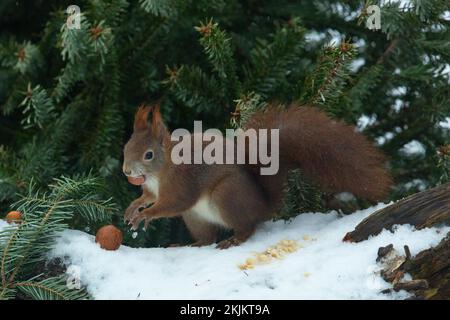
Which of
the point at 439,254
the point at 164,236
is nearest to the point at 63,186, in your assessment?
the point at 164,236

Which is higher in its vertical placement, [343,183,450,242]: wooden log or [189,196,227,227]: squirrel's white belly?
[343,183,450,242]: wooden log

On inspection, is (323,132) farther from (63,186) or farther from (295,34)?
(63,186)

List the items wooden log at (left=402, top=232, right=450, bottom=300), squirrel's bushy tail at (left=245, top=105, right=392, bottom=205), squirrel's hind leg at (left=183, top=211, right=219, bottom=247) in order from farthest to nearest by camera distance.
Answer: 1. squirrel's hind leg at (left=183, top=211, right=219, bottom=247)
2. squirrel's bushy tail at (left=245, top=105, right=392, bottom=205)
3. wooden log at (left=402, top=232, right=450, bottom=300)

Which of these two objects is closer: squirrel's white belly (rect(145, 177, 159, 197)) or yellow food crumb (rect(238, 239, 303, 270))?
yellow food crumb (rect(238, 239, 303, 270))

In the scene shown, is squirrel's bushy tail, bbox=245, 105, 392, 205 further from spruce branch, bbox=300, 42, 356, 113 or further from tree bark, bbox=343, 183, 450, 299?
tree bark, bbox=343, 183, 450, 299

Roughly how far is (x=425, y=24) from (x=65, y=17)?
776 mm

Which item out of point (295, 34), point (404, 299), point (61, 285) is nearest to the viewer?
point (404, 299)

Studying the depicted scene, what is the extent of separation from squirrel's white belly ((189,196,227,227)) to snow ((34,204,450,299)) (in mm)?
82

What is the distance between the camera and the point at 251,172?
1419 millimetres

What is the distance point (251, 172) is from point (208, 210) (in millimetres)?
113

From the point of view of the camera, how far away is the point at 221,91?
154cm

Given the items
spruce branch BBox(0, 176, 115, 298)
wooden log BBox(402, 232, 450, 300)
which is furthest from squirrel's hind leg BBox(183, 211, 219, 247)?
wooden log BBox(402, 232, 450, 300)

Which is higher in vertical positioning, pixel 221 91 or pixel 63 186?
pixel 221 91

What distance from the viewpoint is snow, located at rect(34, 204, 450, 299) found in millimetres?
1055
